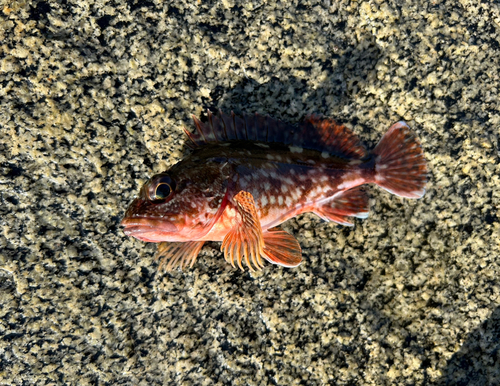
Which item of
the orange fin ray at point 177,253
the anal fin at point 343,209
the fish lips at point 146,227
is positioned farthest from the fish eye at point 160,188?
the anal fin at point 343,209

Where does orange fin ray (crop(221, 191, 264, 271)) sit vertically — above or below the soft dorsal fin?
below

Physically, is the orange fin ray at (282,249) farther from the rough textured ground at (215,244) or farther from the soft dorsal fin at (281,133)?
the soft dorsal fin at (281,133)

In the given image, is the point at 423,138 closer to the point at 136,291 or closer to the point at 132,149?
the point at 132,149

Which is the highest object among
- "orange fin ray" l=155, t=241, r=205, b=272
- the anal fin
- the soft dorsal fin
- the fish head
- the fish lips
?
the soft dorsal fin

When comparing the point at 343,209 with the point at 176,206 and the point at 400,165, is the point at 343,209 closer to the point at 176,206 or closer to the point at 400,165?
the point at 400,165

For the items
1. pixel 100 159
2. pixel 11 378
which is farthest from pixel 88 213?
pixel 11 378

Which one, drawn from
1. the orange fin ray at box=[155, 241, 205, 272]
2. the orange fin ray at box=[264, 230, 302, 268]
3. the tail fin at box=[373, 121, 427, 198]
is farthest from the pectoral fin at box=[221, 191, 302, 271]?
the tail fin at box=[373, 121, 427, 198]

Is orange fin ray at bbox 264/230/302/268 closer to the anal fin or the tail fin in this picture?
the anal fin

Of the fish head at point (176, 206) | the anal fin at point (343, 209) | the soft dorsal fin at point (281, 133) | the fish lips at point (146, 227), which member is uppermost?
the soft dorsal fin at point (281, 133)
